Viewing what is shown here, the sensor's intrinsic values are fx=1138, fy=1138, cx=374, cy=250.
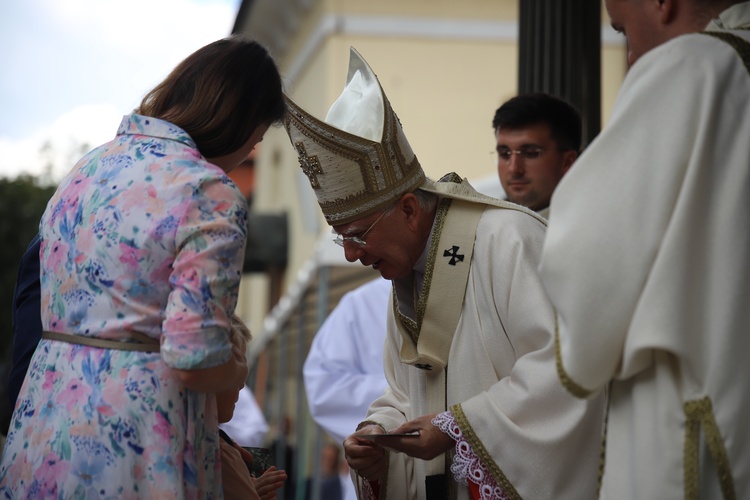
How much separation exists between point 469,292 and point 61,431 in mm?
1335

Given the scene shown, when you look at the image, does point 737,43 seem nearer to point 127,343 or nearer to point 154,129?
point 154,129

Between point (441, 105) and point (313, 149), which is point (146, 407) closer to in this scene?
point (313, 149)

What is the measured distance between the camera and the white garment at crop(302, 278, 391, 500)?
5.94 m

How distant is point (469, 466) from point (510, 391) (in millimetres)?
235

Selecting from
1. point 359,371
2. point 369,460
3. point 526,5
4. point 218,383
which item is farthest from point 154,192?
point 526,5

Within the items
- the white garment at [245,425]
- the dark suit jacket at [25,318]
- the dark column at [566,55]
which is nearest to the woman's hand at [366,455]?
the dark suit jacket at [25,318]

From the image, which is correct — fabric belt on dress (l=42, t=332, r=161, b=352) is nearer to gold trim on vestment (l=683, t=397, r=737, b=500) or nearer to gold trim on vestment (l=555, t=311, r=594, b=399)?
gold trim on vestment (l=555, t=311, r=594, b=399)

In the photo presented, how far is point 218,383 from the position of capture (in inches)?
101

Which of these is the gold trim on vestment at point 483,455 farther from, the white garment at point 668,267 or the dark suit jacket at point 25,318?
the dark suit jacket at point 25,318

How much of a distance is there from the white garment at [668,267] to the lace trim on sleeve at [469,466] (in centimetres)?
78

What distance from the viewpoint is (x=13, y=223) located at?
26.4 m

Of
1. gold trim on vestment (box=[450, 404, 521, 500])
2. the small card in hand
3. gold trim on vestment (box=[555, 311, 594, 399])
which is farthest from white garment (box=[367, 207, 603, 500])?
gold trim on vestment (box=[555, 311, 594, 399])

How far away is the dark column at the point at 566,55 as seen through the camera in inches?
236

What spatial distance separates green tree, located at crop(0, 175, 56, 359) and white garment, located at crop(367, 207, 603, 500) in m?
23.3
